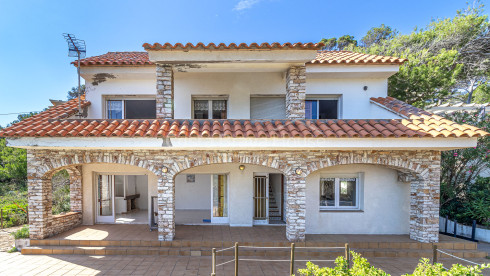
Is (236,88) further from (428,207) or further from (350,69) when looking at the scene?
(428,207)

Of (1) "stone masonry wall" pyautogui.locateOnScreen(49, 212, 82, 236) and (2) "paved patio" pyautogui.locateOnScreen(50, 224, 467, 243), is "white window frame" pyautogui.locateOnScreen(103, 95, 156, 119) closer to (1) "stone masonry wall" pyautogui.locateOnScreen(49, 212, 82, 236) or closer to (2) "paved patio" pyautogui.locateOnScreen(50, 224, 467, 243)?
(1) "stone masonry wall" pyautogui.locateOnScreen(49, 212, 82, 236)

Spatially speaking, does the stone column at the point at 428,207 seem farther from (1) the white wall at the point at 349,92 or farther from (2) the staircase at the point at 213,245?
(1) the white wall at the point at 349,92

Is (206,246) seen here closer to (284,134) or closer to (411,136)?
(284,134)

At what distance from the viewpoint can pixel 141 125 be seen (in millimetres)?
5867

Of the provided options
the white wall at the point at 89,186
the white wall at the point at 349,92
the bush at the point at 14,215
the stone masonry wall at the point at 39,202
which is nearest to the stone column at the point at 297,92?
the white wall at the point at 349,92

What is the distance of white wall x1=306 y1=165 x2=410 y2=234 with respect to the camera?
7.45 m

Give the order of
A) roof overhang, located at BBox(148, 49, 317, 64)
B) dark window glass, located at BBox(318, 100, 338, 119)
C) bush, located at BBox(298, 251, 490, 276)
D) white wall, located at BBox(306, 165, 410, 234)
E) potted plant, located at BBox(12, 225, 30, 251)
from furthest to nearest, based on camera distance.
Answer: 1. dark window glass, located at BBox(318, 100, 338, 119)
2. white wall, located at BBox(306, 165, 410, 234)
3. potted plant, located at BBox(12, 225, 30, 251)
4. roof overhang, located at BBox(148, 49, 317, 64)
5. bush, located at BBox(298, 251, 490, 276)

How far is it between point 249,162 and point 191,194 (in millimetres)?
6272

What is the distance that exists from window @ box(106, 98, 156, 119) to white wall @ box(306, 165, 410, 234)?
7.17 metres

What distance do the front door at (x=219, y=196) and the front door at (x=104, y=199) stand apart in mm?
4297

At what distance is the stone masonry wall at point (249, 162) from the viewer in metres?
6.16

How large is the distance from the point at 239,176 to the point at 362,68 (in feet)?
20.5

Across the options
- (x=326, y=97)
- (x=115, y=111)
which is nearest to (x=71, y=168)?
(x=115, y=111)

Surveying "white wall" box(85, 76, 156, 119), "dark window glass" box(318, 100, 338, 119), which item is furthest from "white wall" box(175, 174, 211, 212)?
"dark window glass" box(318, 100, 338, 119)
